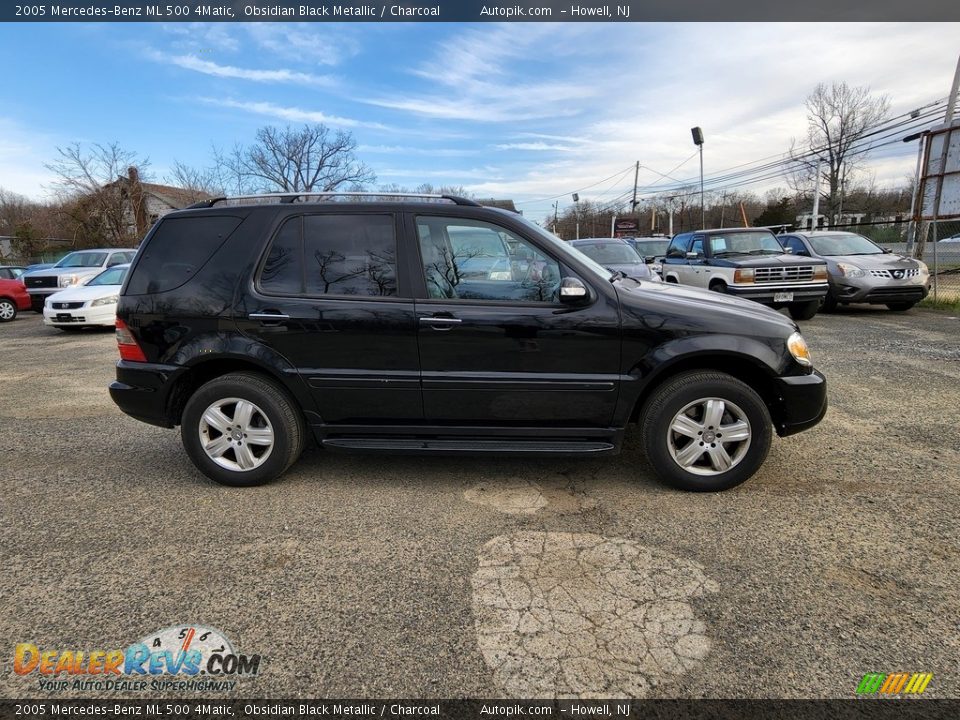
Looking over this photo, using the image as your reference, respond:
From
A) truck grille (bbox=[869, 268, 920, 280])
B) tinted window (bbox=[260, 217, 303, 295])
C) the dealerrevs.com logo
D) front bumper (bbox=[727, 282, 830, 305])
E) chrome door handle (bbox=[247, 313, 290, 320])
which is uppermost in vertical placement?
tinted window (bbox=[260, 217, 303, 295])

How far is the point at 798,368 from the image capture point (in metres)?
3.27

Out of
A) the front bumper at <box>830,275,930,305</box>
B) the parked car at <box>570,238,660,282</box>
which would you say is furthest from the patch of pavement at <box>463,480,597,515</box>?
the front bumper at <box>830,275,930,305</box>

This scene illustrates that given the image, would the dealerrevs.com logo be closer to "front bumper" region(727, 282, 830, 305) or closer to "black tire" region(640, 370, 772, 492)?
"black tire" region(640, 370, 772, 492)

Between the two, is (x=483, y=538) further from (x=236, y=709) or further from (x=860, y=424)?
(x=860, y=424)

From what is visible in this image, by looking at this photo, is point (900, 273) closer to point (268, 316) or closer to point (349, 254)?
point (349, 254)

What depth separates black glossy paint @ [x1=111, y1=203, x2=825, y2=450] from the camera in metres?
3.21

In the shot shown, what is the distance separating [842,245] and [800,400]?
402 inches

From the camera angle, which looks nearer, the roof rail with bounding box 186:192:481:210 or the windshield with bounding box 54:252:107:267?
the roof rail with bounding box 186:192:481:210

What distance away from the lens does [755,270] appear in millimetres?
9703

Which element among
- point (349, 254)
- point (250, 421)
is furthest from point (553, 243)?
point (250, 421)

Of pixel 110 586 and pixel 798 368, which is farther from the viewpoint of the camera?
pixel 798 368

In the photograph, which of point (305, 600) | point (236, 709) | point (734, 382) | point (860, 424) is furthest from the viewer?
point (860, 424)

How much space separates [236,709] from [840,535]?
300cm

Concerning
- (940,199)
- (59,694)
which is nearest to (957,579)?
(59,694)
